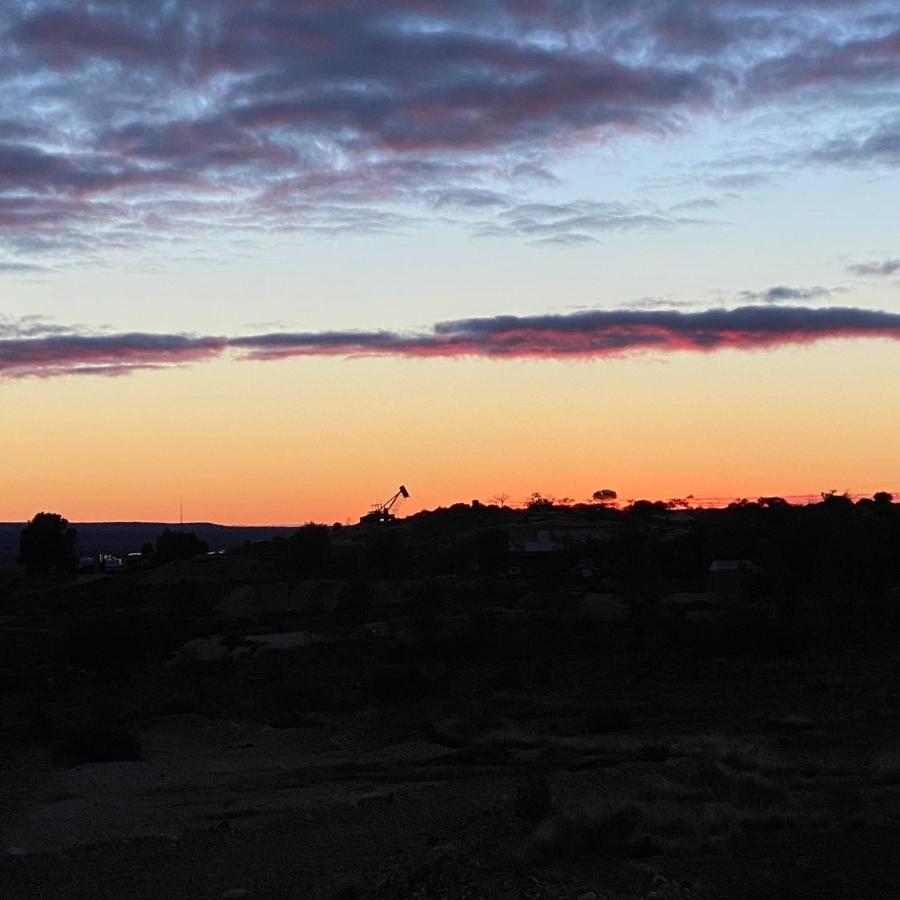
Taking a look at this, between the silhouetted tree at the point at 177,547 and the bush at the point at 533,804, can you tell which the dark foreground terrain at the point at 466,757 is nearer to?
the bush at the point at 533,804

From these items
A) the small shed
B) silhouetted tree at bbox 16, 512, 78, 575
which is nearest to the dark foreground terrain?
the small shed

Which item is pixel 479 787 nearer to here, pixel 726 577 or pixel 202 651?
pixel 202 651

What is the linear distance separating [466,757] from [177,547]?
122 m

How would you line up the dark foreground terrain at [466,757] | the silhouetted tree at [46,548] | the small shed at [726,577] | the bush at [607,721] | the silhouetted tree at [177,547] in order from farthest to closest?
1. the silhouetted tree at [177,547]
2. the silhouetted tree at [46,548]
3. the small shed at [726,577]
4. the bush at [607,721]
5. the dark foreground terrain at [466,757]

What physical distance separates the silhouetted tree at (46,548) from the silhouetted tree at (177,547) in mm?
9279

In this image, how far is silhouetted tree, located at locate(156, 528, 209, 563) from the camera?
145625mm

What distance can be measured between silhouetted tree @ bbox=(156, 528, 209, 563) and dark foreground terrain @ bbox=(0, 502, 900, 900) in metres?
74.3

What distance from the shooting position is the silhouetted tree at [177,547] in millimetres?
145625

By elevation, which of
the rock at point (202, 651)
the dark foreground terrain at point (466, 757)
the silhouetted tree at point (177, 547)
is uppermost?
the silhouetted tree at point (177, 547)

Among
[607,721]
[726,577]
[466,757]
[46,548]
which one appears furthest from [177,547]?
[466,757]

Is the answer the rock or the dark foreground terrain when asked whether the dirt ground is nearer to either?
the dark foreground terrain

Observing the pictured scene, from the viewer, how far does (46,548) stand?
13675 cm

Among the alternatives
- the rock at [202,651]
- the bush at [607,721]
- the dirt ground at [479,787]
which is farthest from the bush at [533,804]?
the rock at [202,651]

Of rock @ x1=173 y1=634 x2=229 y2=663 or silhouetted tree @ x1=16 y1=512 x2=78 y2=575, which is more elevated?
silhouetted tree @ x1=16 y1=512 x2=78 y2=575
